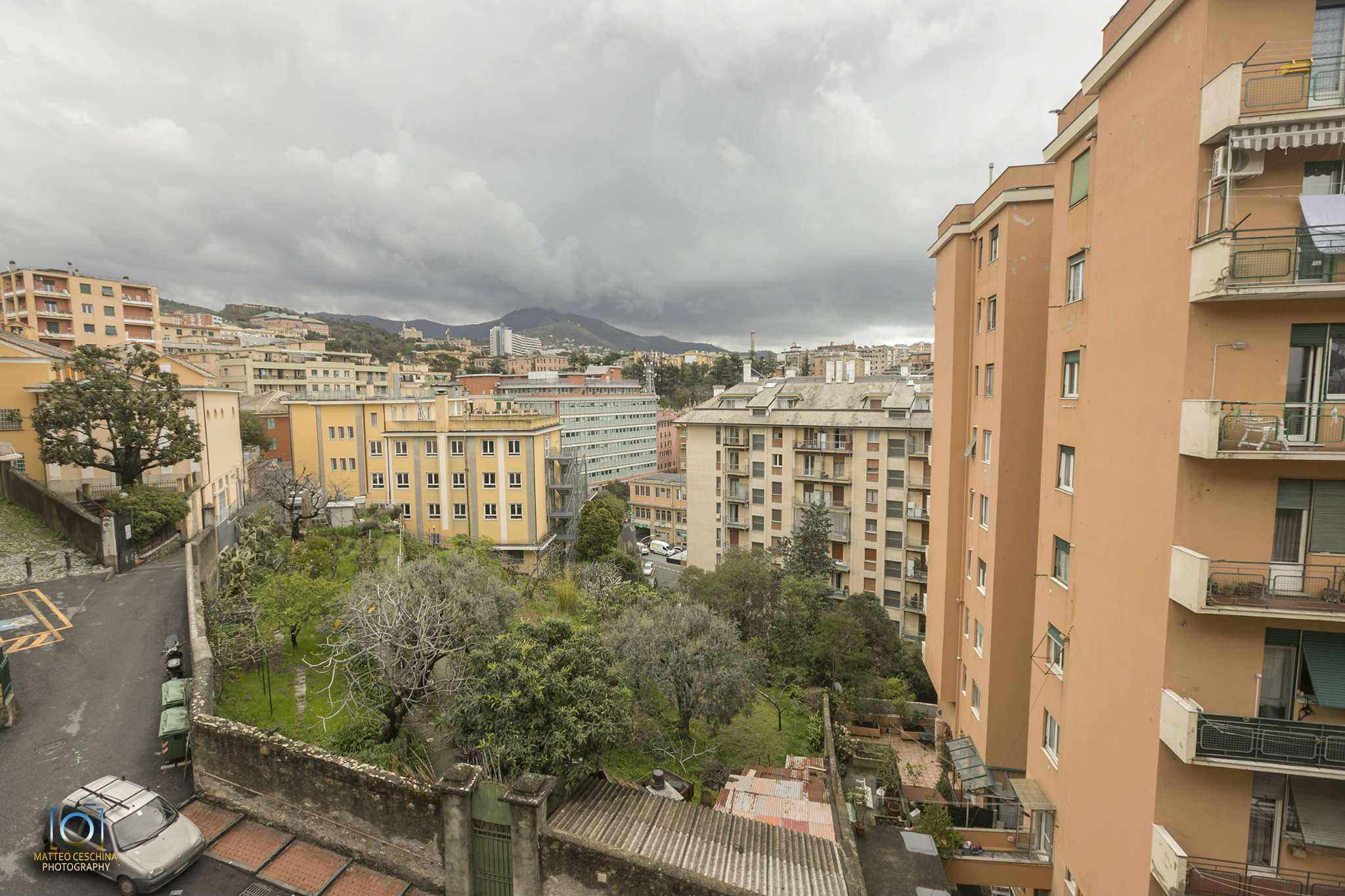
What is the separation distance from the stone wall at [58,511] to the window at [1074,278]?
29.9 meters

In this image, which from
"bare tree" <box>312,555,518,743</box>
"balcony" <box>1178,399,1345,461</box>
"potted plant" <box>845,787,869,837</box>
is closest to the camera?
"balcony" <box>1178,399,1345,461</box>

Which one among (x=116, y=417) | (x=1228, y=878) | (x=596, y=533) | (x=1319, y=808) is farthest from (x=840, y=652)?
(x=116, y=417)

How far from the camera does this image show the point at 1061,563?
1253 cm

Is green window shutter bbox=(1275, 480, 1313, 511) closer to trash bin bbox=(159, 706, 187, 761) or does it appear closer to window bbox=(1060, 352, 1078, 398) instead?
window bbox=(1060, 352, 1078, 398)

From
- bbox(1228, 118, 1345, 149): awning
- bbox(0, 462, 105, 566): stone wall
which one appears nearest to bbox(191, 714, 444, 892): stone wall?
bbox(1228, 118, 1345, 149): awning

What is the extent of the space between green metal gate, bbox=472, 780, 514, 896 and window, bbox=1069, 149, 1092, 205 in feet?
50.0

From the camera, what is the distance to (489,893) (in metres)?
9.99

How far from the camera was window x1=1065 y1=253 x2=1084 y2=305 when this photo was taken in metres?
11.8

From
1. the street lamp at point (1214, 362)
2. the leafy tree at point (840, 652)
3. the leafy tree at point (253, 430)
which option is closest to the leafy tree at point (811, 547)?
the leafy tree at point (840, 652)

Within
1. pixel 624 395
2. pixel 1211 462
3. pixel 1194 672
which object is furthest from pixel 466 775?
pixel 624 395

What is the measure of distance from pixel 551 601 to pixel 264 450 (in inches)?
1951

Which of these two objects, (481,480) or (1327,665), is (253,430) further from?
(1327,665)

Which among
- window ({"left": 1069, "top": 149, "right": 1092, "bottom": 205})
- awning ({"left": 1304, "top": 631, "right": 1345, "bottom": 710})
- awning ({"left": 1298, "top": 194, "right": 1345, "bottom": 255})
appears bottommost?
awning ({"left": 1304, "top": 631, "right": 1345, "bottom": 710})

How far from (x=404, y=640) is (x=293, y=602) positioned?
19.4 ft
